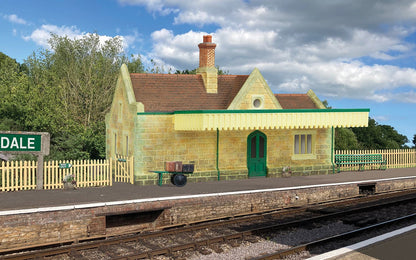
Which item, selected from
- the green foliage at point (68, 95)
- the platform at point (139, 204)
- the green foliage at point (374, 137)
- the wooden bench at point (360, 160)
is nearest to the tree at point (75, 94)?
the green foliage at point (68, 95)

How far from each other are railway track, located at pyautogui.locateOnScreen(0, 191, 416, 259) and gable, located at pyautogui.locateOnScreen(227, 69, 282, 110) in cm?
648

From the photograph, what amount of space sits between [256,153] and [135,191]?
297 inches

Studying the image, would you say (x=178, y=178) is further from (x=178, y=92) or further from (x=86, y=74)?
(x=86, y=74)

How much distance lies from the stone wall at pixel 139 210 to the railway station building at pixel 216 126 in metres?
3.44

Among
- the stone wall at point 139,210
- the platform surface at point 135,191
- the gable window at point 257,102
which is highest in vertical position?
the gable window at point 257,102

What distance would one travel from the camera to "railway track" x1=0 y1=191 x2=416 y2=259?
40.5ft

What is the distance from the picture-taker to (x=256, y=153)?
74.5 feet

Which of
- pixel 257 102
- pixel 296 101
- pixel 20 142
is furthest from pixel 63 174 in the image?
pixel 296 101

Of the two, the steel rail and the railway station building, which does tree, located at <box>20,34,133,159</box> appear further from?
the steel rail

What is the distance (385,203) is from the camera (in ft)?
64.1

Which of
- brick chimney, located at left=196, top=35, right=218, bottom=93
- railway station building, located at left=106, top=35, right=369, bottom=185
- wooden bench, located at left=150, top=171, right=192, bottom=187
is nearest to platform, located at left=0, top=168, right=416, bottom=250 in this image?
wooden bench, located at left=150, top=171, right=192, bottom=187

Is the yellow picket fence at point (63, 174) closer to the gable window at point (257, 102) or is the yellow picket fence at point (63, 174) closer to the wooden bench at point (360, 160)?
the gable window at point (257, 102)

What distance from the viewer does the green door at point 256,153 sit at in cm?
2244

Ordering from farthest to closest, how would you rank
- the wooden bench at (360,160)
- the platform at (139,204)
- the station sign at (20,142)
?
the wooden bench at (360,160), the station sign at (20,142), the platform at (139,204)
